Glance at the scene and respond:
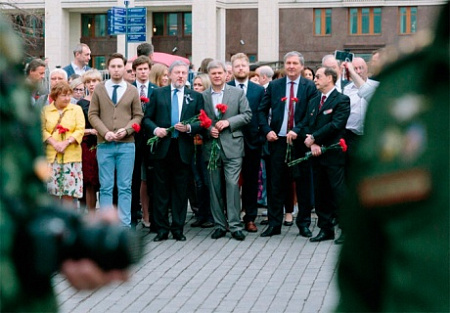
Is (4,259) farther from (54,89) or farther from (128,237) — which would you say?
(54,89)

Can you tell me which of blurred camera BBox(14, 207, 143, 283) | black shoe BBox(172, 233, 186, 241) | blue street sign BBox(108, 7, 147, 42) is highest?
blue street sign BBox(108, 7, 147, 42)

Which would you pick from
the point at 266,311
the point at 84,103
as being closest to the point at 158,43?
the point at 84,103

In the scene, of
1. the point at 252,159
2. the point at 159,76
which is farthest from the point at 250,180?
the point at 159,76

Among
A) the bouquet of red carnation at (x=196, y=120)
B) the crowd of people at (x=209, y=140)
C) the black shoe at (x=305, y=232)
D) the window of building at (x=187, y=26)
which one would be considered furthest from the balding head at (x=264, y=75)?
the window of building at (x=187, y=26)

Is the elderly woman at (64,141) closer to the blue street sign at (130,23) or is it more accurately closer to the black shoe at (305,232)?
the black shoe at (305,232)

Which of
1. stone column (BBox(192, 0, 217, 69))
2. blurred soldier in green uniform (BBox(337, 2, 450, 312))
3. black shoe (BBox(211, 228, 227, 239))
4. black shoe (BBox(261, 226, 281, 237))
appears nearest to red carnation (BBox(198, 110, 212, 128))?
black shoe (BBox(211, 228, 227, 239))

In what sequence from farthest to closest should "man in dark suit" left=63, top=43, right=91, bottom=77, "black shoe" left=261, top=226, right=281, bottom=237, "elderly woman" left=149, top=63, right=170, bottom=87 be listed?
"man in dark suit" left=63, top=43, right=91, bottom=77 → "elderly woman" left=149, top=63, right=170, bottom=87 → "black shoe" left=261, top=226, right=281, bottom=237

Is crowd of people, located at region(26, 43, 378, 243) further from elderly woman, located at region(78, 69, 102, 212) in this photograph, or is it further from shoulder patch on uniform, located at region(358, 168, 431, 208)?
shoulder patch on uniform, located at region(358, 168, 431, 208)

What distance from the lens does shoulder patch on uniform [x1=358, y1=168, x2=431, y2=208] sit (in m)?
2.06

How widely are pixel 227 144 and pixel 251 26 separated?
6128 cm

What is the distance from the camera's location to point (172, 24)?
79312 mm

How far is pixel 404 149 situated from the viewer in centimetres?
207

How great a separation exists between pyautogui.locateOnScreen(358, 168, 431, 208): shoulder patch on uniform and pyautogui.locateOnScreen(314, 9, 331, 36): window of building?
69.8 metres

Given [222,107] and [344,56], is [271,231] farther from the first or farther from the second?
[344,56]
